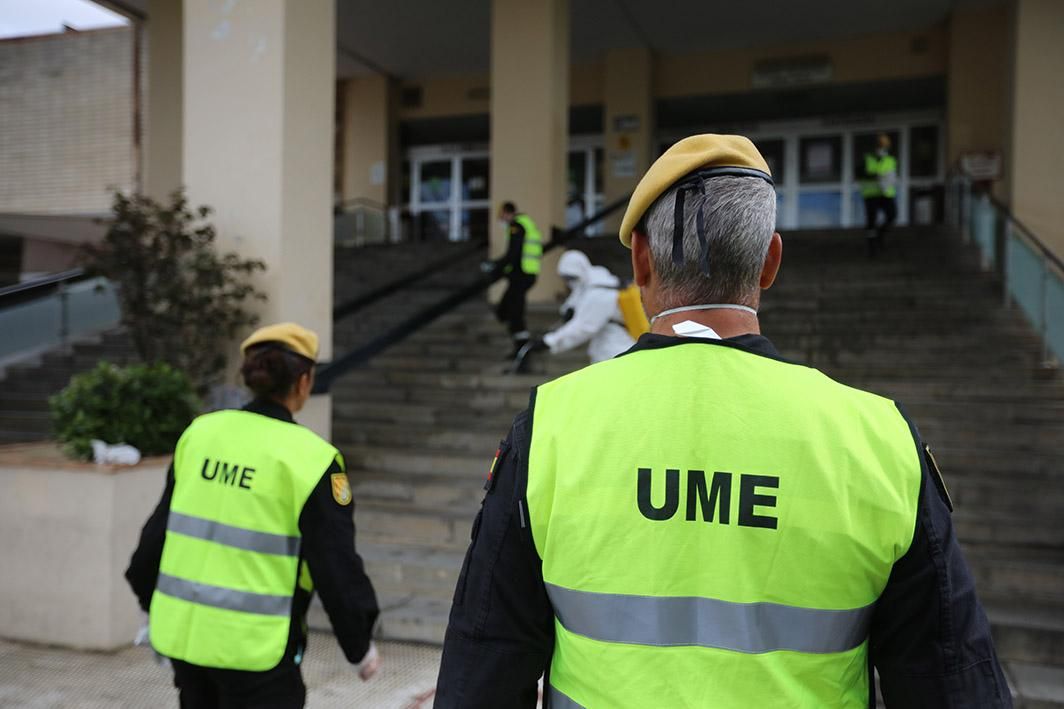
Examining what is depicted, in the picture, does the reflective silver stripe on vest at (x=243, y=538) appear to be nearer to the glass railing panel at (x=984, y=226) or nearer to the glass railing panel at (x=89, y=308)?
the glass railing panel at (x=89, y=308)

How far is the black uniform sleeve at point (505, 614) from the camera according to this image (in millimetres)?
1253

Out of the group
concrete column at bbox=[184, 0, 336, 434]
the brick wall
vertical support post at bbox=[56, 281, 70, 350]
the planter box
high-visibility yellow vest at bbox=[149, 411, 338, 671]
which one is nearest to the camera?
high-visibility yellow vest at bbox=[149, 411, 338, 671]

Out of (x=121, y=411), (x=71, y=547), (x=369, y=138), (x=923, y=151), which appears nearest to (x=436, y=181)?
Answer: (x=369, y=138)

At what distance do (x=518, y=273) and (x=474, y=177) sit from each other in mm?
12794

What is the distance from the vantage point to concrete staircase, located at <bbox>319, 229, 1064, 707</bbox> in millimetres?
4902

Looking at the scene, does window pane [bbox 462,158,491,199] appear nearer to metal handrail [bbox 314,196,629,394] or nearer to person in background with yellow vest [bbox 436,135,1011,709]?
metal handrail [bbox 314,196,629,394]

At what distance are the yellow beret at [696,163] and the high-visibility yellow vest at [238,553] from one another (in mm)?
1449

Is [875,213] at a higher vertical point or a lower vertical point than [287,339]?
higher

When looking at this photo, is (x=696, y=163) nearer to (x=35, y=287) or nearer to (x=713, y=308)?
(x=713, y=308)

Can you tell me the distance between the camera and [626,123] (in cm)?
1725

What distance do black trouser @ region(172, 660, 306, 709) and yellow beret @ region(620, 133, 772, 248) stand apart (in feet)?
5.80

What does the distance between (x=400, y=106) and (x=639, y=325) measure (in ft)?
52.6

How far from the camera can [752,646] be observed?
3.80ft

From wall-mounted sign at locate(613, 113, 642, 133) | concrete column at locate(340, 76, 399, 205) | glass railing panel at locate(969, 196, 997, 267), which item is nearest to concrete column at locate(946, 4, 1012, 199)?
glass railing panel at locate(969, 196, 997, 267)
